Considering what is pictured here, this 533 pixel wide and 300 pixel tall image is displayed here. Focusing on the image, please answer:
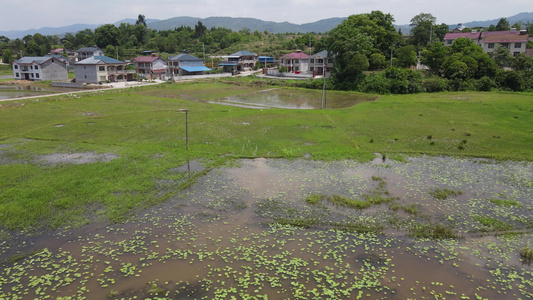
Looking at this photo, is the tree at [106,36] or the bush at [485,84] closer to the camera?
the bush at [485,84]

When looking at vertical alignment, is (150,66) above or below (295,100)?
above

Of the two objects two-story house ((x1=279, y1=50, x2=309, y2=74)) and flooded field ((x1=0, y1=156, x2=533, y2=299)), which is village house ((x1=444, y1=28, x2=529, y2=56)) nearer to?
two-story house ((x1=279, y1=50, x2=309, y2=74))

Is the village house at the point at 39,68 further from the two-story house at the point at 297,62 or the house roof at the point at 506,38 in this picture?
the house roof at the point at 506,38

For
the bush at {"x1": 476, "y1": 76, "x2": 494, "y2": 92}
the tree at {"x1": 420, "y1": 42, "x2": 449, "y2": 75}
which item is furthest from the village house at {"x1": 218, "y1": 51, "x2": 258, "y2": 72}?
the bush at {"x1": 476, "y1": 76, "x2": 494, "y2": 92}

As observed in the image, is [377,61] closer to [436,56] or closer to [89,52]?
[436,56]

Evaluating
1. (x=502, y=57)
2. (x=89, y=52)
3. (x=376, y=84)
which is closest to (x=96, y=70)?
(x=89, y=52)

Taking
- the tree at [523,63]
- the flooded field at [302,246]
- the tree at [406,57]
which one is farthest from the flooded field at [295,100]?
the flooded field at [302,246]

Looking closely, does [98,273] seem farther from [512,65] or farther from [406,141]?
[512,65]

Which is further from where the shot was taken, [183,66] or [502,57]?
[183,66]
